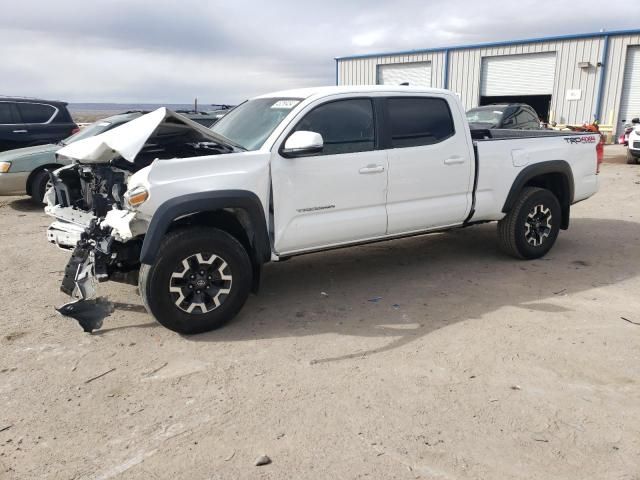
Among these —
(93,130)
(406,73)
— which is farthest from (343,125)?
(406,73)

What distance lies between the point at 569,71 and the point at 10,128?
20.6 meters

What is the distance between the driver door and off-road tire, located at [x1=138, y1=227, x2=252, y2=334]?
405mm

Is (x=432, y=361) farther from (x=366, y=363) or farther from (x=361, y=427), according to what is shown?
(x=361, y=427)

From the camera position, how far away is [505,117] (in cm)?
1273

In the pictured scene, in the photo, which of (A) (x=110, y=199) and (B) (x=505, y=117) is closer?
(A) (x=110, y=199)

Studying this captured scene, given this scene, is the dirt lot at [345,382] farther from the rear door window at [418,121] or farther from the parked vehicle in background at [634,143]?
the parked vehicle in background at [634,143]

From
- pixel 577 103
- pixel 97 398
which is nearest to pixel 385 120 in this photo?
pixel 97 398

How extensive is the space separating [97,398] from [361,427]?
1.63 m

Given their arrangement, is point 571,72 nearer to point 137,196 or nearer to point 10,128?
point 10,128

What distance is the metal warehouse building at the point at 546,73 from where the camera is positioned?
21016 millimetres

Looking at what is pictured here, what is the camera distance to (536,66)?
76.6ft

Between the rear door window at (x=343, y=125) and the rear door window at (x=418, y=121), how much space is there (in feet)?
0.80

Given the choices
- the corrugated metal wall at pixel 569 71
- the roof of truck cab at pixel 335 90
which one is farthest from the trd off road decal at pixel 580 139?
the corrugated metal wall at pixel 569 71

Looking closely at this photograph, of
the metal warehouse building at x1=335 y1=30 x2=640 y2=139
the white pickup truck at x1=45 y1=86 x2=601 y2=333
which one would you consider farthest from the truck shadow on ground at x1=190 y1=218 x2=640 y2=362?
the metal warehouse building at x1=335 y1=30 x2=640 y2=139
